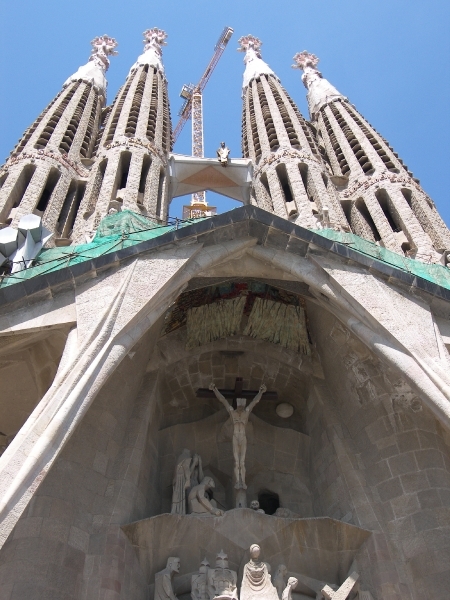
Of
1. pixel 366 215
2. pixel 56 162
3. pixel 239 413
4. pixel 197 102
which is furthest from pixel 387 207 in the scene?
pixel 197 102

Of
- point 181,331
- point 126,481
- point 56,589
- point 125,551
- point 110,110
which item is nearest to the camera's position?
point 56,589

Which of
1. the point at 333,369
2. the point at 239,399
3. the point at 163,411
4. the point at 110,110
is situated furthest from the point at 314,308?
the point at 110,110

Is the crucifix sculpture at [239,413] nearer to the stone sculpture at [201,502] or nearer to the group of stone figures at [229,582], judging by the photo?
the stone sculpture at [201,502]

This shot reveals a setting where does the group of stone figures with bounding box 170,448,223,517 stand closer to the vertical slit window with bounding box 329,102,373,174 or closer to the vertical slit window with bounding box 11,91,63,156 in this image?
the vertical slit window with bounding box 11,91,63,156

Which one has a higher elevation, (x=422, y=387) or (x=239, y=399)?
(x=239, y=399)

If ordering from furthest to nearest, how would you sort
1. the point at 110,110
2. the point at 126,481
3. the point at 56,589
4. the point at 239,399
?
1. the point at 110,110
2. the point at 239,399
3. the point at 126,481
4. the point at 56,589

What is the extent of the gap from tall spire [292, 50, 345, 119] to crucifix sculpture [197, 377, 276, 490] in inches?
623

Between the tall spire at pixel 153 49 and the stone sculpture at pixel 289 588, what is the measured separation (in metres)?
21.8

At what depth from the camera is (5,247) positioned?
1119cm

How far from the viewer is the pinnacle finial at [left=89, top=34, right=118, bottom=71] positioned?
27.0 m

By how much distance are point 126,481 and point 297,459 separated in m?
2.63

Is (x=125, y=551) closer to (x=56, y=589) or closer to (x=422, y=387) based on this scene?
(x=56, y=589)

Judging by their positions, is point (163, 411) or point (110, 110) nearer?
point (163, 411)

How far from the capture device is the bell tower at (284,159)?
1736 cm
